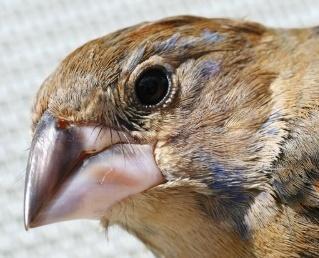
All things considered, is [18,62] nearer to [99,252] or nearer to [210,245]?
[99,252]

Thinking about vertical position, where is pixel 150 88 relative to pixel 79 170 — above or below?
above

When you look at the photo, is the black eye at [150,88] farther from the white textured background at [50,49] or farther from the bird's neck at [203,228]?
the white textured background at [50,49]

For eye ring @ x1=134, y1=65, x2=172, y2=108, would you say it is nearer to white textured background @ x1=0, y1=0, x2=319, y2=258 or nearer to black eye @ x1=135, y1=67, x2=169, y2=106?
black eye @ x1=135, y1=67, x2=169, y2=106

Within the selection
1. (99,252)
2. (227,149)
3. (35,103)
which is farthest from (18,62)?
(227,149)

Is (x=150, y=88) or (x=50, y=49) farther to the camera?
(x=50, y=49)

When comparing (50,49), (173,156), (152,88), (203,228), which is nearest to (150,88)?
(152,88)

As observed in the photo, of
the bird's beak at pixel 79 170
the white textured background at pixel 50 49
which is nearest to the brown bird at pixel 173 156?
the bird's beak at pixel 79 170

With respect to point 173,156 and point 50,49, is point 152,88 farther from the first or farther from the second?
point 50,49
